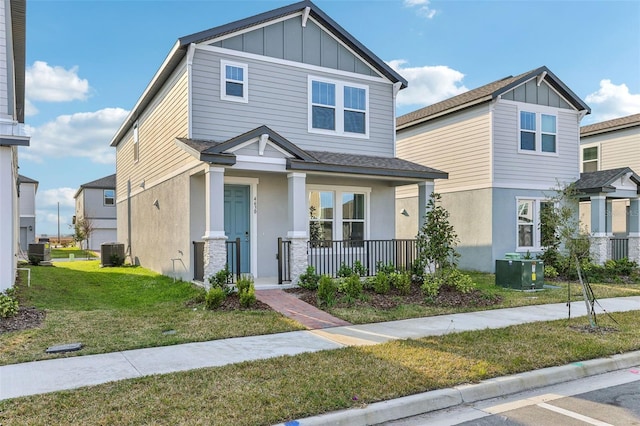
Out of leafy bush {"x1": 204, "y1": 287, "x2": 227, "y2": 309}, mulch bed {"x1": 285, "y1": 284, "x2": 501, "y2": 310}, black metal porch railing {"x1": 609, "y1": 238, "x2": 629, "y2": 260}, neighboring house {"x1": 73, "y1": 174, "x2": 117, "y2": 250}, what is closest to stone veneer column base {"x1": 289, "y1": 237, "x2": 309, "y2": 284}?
mulch bed {"x1": 285, "y1": 284, "x2": 501, "y2": 310}

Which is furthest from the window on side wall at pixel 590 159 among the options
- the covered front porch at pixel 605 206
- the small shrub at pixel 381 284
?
the small shrub at pixel 381 284

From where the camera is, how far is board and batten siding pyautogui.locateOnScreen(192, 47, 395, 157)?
1130 centimetres

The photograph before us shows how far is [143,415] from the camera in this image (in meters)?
3.95

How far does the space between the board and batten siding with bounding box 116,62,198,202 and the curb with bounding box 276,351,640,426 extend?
7779 millimetres

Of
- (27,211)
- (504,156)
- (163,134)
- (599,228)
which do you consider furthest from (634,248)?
(27,211)

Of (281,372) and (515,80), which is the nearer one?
(281,372)

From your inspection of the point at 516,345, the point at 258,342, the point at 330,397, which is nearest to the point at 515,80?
the point at 516,345

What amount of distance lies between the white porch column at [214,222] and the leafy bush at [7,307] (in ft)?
11.3

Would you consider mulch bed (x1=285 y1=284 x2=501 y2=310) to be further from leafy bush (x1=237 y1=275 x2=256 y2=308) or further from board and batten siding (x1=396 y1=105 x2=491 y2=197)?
board and batten siding (x1=396 y1=105 x2=491 y2=197)

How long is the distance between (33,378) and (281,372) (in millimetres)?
2713

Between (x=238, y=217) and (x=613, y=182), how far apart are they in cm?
1328

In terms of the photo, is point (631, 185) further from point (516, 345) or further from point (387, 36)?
point (516, 345)

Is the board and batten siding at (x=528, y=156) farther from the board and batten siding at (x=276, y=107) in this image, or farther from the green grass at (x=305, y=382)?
the green grass at (x=305, y=382)

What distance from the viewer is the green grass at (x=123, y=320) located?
6336 millimetres
